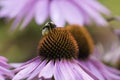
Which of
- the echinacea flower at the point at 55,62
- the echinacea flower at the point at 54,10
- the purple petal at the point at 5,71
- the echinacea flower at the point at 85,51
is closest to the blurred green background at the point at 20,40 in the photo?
the echinacea flower at the point at 54,10

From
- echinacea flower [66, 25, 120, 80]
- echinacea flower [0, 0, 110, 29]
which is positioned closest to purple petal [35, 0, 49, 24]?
echinacea flower [0, 0, 110, 29]

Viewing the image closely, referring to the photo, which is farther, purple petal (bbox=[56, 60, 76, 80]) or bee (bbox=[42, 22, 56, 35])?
bee (bbox=[42, 22, 56, 35])

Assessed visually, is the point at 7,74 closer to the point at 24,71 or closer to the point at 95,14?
the point at 24,71

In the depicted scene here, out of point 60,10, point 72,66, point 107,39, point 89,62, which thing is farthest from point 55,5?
point 107,39

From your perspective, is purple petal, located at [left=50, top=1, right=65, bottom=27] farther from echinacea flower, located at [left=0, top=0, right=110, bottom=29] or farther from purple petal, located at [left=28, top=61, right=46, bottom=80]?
purple petal, located at [left=28, top=61, right=46, bottom=80]

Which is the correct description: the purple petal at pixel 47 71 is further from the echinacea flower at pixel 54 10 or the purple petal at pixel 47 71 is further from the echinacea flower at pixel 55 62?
the echinacea flower at pixel 54 10

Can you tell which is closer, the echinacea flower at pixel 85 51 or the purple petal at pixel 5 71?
the purple petal at pixel 5 71
